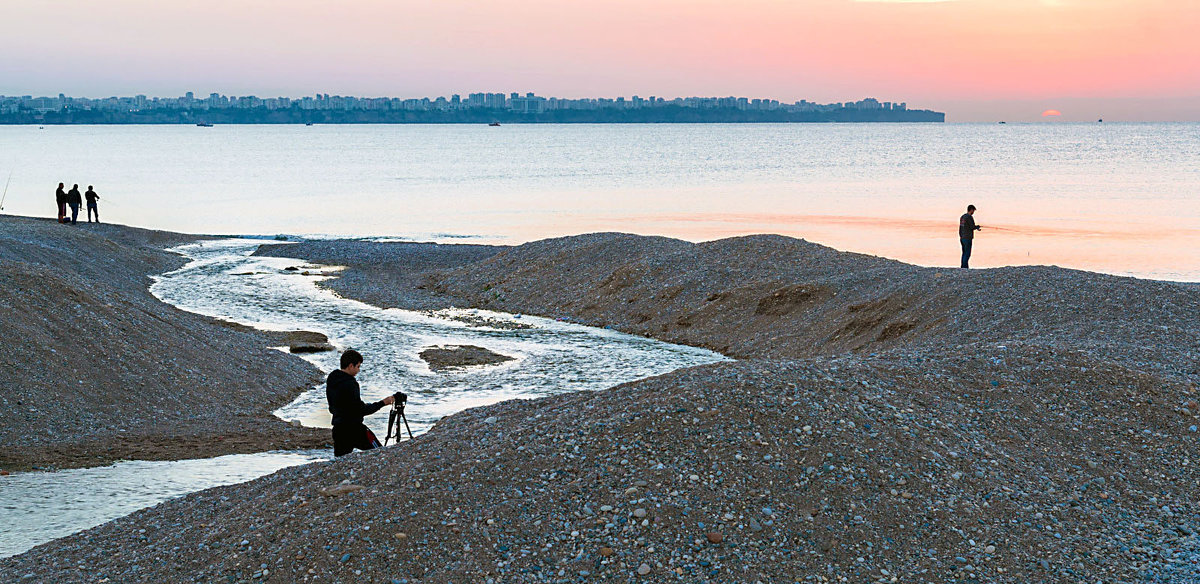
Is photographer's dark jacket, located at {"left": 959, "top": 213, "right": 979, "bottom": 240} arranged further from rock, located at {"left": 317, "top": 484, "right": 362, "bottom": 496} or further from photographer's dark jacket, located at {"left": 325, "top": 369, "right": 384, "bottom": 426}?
rock, located at {"left": 317, "top": 484, "right": 362, "bottom": 496}

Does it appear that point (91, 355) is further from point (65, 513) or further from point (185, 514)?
point (185, 514)

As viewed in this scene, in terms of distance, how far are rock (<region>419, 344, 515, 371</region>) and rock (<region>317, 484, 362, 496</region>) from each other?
11698 millimetres

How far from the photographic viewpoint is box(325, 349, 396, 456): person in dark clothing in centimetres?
1218

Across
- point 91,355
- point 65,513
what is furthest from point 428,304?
point 65,513

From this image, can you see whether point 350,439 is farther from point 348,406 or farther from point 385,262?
point 385,262

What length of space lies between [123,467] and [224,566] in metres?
5.81

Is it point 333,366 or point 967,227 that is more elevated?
point 967,227

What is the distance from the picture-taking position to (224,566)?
33.7ft

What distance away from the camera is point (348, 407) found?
12570mm

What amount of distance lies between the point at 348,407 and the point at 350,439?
0.66 meters

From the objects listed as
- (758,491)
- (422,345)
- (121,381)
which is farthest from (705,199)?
(758,491)

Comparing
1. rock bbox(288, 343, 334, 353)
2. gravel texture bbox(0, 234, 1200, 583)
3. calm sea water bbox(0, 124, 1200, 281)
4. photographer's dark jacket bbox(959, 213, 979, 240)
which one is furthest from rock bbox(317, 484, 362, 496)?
calm sea water bbox(0, 124, 1200, 281)

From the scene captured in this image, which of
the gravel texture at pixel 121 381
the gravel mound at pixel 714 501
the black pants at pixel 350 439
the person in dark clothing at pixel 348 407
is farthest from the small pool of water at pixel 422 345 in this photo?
the gravel mound at pixel 714 501

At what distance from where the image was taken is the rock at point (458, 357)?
78.0 feet
